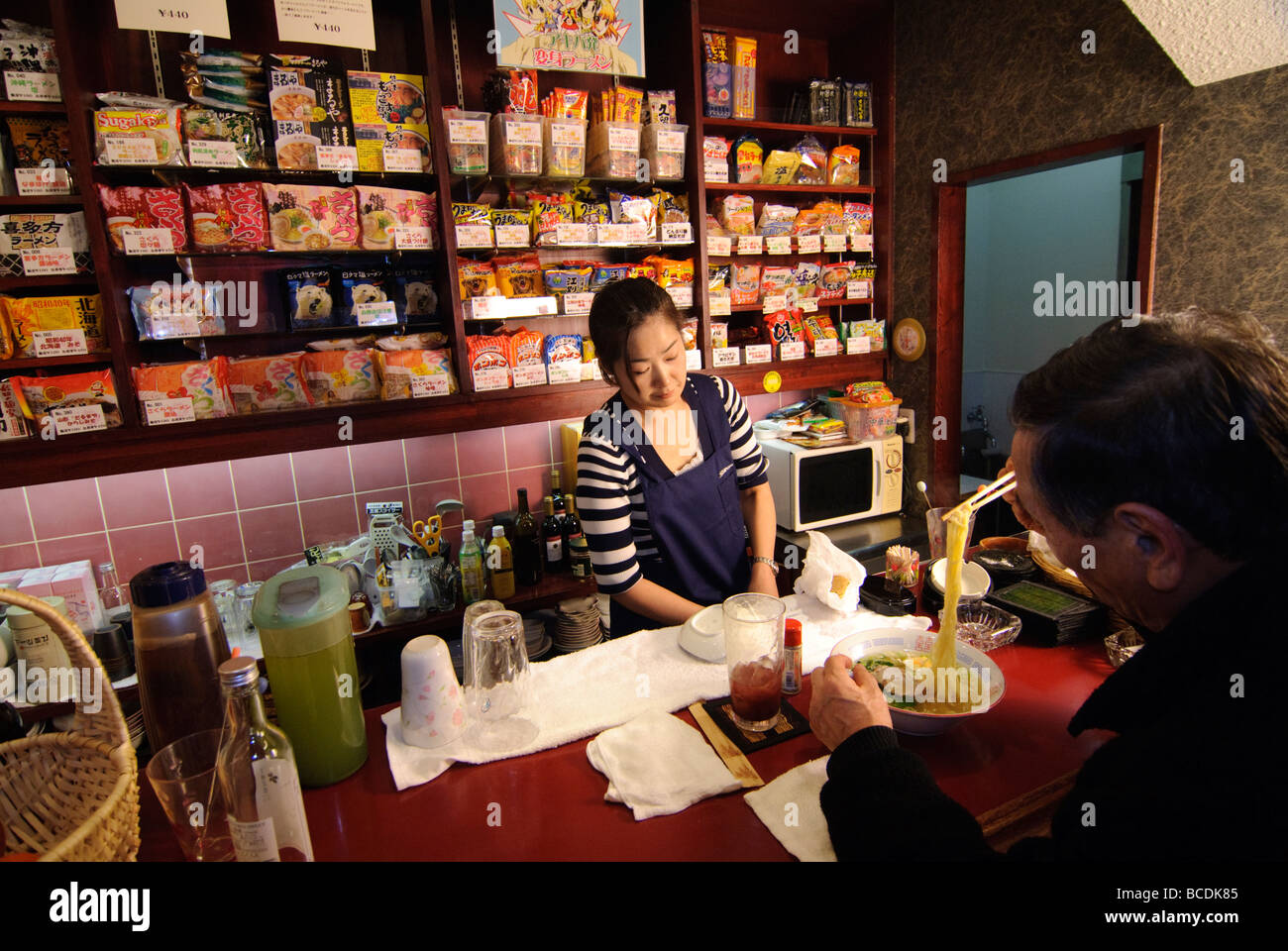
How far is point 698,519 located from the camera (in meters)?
2.18

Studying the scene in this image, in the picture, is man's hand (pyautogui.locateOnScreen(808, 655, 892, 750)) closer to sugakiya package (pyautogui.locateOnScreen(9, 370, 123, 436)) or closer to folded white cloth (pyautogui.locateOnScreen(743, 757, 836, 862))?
folded white cloth (pyautogui.locateOnScreen(743, 757, 836, 862))

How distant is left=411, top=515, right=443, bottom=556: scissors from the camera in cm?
299

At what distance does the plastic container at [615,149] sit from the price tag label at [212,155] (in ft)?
4.50

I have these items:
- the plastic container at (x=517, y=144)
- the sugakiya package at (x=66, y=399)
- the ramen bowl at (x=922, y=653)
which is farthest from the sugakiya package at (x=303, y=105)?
the ramen bowl at (x=922, y=653)

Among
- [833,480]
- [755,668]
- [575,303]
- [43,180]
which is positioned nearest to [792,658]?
[755,668]

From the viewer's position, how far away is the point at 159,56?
2525 millimetres

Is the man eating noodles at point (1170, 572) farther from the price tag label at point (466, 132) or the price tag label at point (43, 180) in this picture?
the price tag label at point (43, 180)

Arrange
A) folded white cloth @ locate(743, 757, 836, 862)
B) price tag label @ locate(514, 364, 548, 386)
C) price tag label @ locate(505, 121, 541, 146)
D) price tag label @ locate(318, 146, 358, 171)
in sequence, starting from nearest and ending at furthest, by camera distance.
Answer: folded white cloth @ locate(743, 757, 836, 862) → price tag label @ locate(318, 146, 358, 171) → price tag label @ locate(505, 121, 541, 146) → price tag label @ locate(514, 364, 548, 386)

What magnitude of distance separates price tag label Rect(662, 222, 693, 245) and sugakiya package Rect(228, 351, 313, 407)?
1616 millimetres

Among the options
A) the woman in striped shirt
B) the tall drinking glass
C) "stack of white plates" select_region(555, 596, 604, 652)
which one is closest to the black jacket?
the tall drinking glass

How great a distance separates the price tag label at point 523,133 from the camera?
274 centimetres

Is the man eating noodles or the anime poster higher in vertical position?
the anime poster

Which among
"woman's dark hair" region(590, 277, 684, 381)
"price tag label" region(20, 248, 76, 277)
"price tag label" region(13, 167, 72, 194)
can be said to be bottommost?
"woman's dark hair" region(590, 277, 684, 381)

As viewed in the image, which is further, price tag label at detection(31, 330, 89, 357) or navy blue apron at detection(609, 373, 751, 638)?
price tag label at detection(31, 330, 89, 357)
